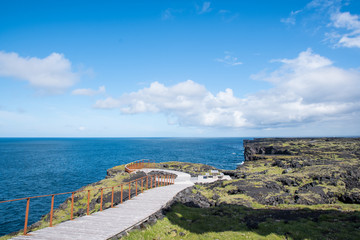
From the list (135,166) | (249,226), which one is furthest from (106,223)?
(135,166)

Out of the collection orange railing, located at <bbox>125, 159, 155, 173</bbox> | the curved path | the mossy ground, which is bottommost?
orange railing, located at <bbox>125, 159, 155, 173</bbox>

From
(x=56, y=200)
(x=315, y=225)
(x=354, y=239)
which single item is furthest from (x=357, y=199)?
(x=56, y=200)

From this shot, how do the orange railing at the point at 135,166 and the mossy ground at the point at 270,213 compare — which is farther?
the orange railing at the point at 135,166

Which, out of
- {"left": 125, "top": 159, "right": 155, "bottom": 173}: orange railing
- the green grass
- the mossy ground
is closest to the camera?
the green grass

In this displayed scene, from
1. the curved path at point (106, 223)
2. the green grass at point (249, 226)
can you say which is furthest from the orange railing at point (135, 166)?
the green grass at point (249, 226)

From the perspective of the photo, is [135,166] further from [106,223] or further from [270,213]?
[106,223]

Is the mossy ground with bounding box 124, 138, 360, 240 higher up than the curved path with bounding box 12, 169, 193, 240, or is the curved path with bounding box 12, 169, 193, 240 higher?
the curved path with bounding box 12, 169, 193, 240

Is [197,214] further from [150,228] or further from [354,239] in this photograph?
[354,239]

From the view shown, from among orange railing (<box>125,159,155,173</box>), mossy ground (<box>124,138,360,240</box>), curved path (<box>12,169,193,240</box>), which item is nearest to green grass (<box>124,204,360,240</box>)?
mossy ground (<box>124,138,360,240</box>)

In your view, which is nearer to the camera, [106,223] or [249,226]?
[106,223]

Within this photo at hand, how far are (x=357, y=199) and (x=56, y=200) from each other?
4573cm

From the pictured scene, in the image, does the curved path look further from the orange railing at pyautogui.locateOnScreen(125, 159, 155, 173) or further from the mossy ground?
the orange railing at pyautogui.locateOnScreen(125, 159, 155, 173)

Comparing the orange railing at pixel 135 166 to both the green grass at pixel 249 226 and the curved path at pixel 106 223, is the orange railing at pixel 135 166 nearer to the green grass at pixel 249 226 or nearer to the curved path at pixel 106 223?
the curved path at pixel 106 223

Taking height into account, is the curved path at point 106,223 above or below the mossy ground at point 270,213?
above
